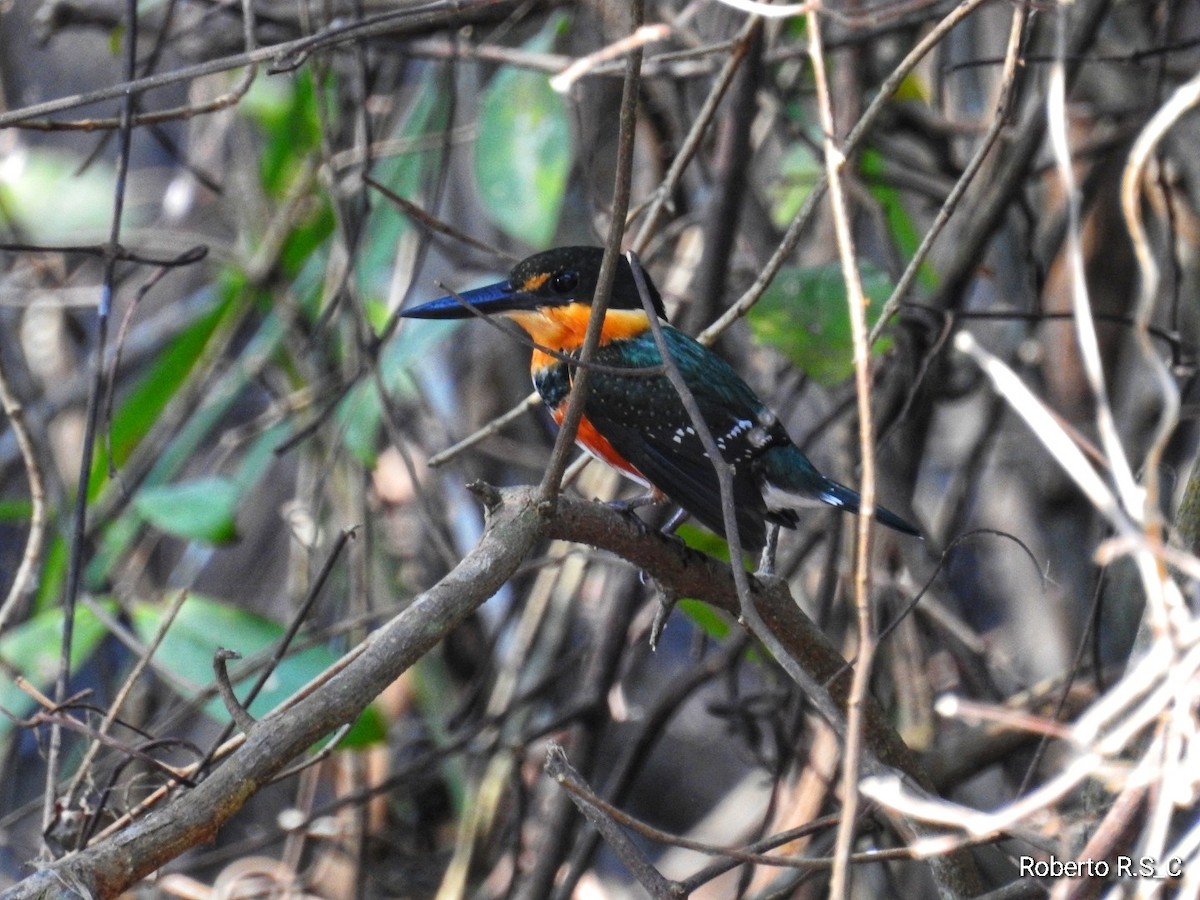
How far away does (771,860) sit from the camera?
5.00ft

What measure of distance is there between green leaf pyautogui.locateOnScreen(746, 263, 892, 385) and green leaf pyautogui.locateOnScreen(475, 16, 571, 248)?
52 cm

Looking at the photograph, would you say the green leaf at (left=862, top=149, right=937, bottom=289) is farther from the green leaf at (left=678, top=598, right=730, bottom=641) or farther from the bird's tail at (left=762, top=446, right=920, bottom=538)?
the green leaf at (left=678, top=598, right=730, bottom=641)

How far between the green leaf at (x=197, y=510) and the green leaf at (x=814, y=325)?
124 centimetres

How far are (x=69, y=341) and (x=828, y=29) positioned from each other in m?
2.74

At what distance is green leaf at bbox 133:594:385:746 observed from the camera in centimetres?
265

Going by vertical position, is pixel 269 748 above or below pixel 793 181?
below

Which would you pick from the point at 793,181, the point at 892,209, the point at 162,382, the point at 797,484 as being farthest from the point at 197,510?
the point at 892,209

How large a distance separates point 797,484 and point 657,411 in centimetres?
31

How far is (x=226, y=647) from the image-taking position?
2709 mm

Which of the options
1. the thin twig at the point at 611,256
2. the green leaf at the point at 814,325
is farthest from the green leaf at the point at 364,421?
the thin twig at the point at 611,256

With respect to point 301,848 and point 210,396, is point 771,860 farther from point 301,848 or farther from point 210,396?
point 210,396

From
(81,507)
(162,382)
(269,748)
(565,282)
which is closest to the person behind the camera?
(269,748)

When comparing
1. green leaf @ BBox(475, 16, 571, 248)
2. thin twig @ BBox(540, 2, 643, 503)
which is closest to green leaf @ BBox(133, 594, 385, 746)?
green leaf @ BBox(475, 16, 571, 248)

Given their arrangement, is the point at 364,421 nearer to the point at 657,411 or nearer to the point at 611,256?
the point at 657,411
